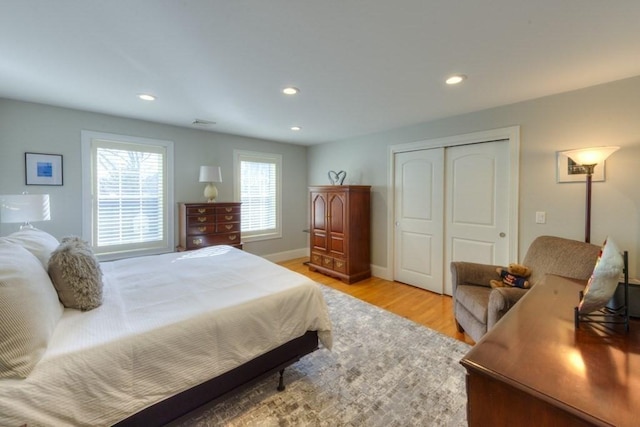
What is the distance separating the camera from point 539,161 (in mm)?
2781

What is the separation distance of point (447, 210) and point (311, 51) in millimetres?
2676

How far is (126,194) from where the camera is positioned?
143 inches

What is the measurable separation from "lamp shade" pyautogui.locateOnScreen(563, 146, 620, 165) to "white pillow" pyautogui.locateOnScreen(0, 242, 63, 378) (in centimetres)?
368

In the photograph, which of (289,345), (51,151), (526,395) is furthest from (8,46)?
(526,395)

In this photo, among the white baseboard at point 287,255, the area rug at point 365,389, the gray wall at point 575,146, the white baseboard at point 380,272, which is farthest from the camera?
the white baseboard at point 287,255

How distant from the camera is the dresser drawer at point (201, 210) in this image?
3.80 metres

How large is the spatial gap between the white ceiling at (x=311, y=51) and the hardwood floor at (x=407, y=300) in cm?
234

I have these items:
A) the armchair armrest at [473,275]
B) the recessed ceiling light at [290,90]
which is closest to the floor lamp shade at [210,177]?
the recessed ceiling light at [290,90]

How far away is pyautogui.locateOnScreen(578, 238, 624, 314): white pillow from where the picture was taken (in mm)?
1046

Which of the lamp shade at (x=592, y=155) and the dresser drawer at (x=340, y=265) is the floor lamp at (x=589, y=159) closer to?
the lamp shade at (x=592, y=155)

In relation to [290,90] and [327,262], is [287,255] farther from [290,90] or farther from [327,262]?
[290,90]

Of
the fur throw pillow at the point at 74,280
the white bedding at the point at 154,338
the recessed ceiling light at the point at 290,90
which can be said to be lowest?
the white bedding at the point at 154,338

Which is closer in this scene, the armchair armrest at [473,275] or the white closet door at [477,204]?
the armchair armrest at [473,275]

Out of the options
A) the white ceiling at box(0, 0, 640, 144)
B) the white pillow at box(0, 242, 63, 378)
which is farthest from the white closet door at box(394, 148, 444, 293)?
the white pillow at box(0, 242, 63, 378)
